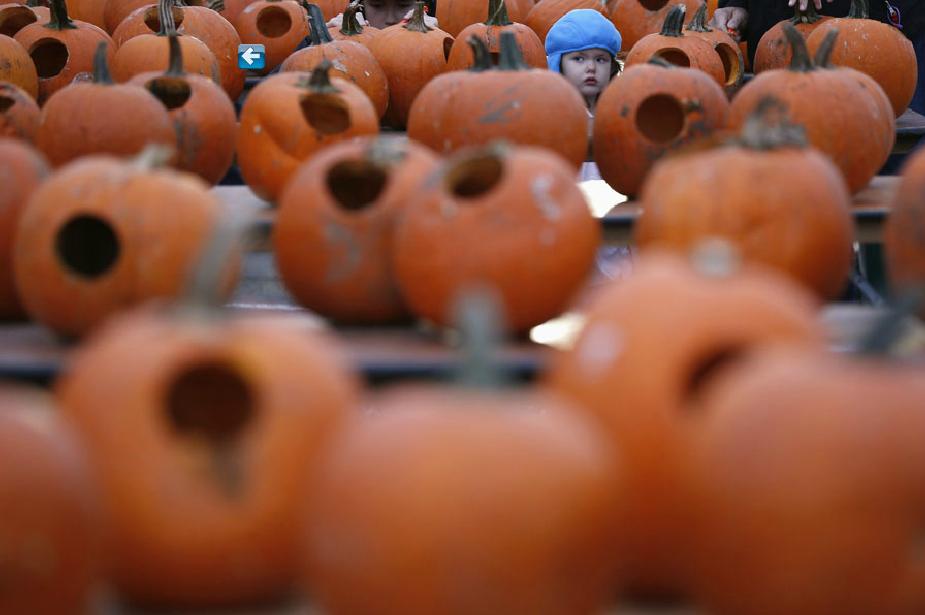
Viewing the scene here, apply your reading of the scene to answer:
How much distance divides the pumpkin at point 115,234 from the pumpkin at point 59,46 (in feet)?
11.5

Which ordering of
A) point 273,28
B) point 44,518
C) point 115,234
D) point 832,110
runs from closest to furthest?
point 44,518
point 115,234
point 832,110
point 273,28

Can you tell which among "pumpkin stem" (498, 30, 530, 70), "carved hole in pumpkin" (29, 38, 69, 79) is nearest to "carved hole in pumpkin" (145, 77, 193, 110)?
"pumpkin stem" (498, 30, 530, 70)

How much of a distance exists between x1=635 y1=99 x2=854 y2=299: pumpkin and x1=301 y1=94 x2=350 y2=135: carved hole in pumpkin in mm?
1540

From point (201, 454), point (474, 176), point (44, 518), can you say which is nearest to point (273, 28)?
point (474, 176)

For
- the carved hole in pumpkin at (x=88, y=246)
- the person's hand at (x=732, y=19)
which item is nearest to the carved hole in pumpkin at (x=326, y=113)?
the carved hole in pumpkin at (x=88, y=246)

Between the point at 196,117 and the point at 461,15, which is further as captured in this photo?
the point at 461,15

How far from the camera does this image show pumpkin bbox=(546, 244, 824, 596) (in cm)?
210

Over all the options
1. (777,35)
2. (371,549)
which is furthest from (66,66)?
(371,549)

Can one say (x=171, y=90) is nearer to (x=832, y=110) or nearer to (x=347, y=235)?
(x=347, y=235)

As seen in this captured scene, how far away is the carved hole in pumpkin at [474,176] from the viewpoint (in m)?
3.24

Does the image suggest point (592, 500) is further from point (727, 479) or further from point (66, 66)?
point (66, 66)

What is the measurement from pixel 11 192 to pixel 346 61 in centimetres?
294

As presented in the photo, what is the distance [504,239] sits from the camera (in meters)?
3.10

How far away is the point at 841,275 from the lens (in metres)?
3.38
